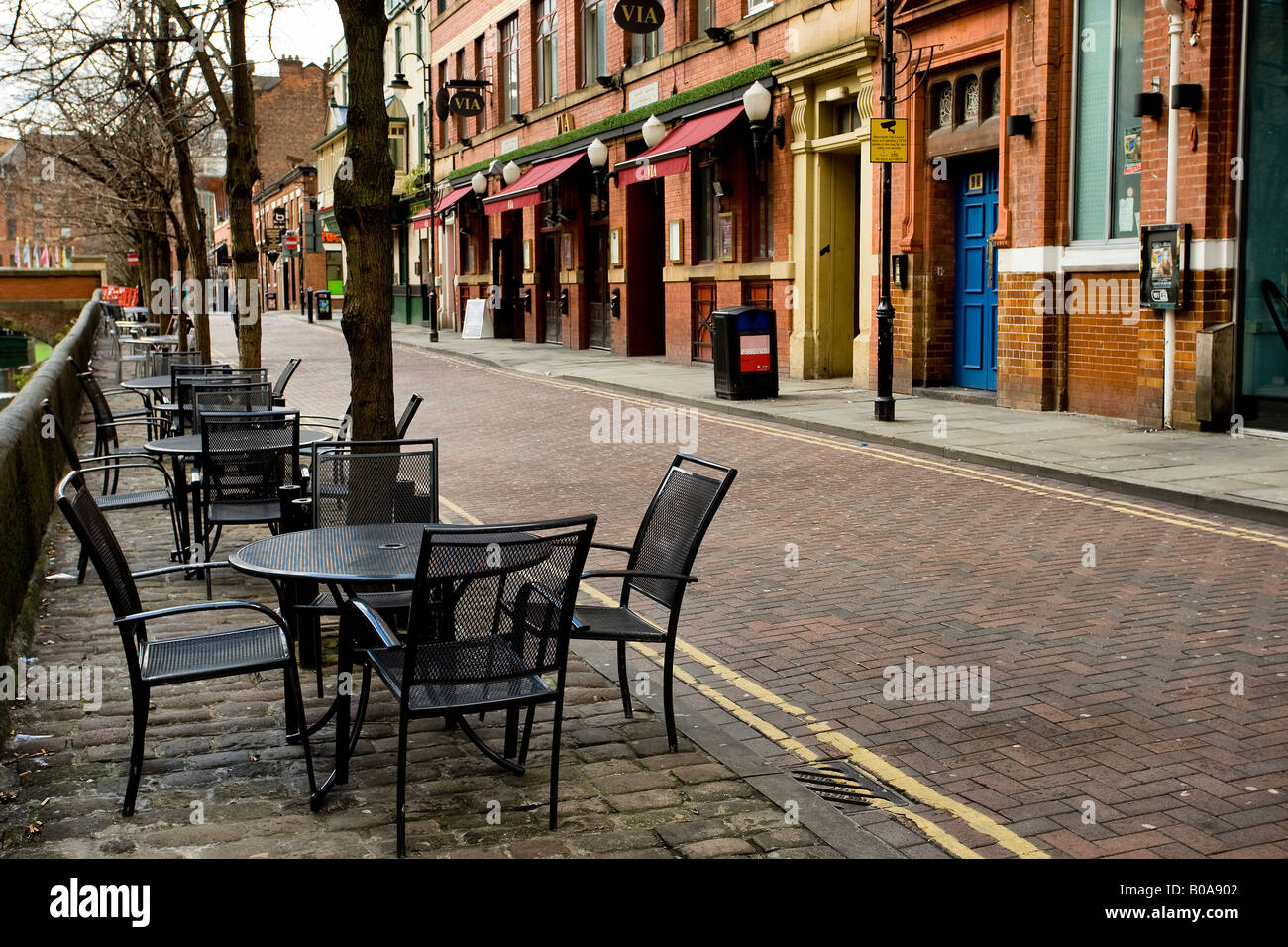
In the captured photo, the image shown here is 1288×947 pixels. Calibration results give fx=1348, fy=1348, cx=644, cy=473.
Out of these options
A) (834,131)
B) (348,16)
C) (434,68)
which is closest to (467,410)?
(834,131)

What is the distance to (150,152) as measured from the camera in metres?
23.1

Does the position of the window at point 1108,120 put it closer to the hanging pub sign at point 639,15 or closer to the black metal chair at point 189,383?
the black metal chair at point 189,383

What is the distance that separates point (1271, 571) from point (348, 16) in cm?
592

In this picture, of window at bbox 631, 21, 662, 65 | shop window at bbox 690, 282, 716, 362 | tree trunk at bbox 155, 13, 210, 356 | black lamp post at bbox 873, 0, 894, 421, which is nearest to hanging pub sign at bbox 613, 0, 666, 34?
window at bbox 631, 21, 662, 65

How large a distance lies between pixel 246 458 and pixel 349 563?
3.58m

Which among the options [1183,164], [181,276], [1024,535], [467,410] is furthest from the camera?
[181,276]

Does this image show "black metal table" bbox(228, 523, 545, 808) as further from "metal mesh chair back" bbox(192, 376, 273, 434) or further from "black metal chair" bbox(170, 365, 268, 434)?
"black metal chair" bbox(170, 365, 268, 434)

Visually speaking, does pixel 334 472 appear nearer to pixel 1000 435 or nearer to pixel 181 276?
pixel 1000 435

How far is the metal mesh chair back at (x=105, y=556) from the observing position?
439 cm

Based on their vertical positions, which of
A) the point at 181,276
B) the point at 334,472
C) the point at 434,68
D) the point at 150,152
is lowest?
the point at 334,472

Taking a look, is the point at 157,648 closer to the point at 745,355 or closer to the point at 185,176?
the point at 745,355

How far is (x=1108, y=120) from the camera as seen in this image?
47.5 ft

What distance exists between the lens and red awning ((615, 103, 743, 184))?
71.6 ft

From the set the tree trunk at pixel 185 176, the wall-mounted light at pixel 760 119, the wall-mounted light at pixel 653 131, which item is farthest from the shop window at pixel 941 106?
the tree trunk at pixel 185 176
